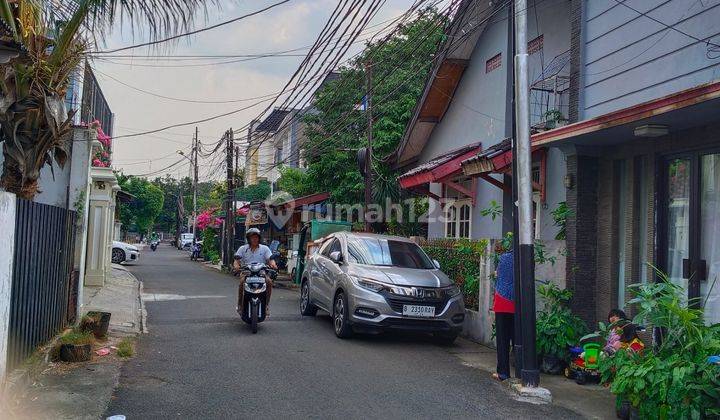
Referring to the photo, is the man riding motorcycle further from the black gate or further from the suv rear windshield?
the black gate

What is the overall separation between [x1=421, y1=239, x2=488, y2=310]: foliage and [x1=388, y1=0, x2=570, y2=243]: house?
0.68 meters

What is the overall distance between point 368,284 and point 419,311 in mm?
835

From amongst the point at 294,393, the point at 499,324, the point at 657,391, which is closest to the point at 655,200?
the point at 499,324

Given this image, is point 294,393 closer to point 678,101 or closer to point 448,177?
point 678,101

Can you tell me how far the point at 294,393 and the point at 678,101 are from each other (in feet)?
15.5

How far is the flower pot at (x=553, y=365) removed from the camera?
779 cm

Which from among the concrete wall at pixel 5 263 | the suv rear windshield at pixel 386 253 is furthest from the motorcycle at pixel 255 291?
the concrete wall at pixel 5 263

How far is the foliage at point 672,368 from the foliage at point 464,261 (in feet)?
13.4

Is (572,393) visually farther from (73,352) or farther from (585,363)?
(73,352)

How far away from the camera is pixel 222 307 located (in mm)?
13508

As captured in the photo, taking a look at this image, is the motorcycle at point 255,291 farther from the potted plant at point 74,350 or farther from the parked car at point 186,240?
the parked car at point 186,240

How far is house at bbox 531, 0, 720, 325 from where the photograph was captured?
7.09m

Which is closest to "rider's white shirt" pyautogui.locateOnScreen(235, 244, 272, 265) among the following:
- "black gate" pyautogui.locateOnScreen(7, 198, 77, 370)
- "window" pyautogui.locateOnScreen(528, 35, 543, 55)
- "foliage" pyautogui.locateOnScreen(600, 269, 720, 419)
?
"black gate" pyautogui.locateOnScreen(7, 198, 77, 370)

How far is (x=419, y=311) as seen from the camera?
9.23 m
